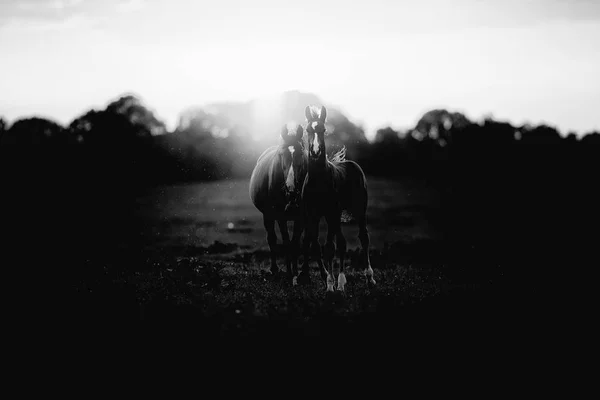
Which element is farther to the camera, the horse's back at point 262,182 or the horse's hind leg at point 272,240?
the horse's hind leg at point 272,240

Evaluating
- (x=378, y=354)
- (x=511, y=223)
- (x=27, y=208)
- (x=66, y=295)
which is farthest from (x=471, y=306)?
(x=27, y=208)

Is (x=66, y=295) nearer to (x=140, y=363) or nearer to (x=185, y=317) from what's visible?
(x=185, y=317)

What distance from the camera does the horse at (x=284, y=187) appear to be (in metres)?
11.6

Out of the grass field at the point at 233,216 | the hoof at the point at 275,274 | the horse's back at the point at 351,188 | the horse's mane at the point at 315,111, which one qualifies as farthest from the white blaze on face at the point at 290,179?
the grass field at the point at 233,216

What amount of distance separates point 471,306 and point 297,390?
14.2 feet

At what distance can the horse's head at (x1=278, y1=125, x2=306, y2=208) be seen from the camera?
37.8 feet

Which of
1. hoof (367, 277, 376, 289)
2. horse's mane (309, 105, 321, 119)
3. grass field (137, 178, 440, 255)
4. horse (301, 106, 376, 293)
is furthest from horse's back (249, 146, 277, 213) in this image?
grass field (137, 178, 440, 255)

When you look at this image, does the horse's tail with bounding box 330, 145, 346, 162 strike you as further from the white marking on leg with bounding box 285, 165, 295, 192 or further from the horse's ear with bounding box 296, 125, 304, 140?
the white marking on leg with bounding box 285, 165, 295, 192

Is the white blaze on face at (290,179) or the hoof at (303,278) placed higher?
the white blaze on face at (290,179)

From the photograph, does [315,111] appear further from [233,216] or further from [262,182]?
[233,216]

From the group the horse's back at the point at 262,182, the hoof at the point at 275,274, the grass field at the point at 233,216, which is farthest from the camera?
the grass field at the point at 233,216

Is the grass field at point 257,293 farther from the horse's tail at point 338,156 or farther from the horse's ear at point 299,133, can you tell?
the horse's ear at point 299,133

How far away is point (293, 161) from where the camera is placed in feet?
38.1

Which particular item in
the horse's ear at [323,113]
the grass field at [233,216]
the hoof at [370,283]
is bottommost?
the grass field at [233,216]
